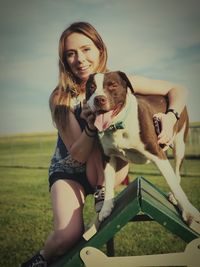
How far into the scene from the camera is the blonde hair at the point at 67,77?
333 centimetres

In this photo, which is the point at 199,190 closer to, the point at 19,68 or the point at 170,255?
the point at 170,255

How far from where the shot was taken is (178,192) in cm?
315

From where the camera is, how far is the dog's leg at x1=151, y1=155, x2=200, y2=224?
10.2ft

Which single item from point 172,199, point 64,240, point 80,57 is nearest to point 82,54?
point 80,57

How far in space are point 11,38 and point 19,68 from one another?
0.25 meters

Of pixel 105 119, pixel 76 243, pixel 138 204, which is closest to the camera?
A: pixel 138 204

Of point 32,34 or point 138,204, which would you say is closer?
point 138,204

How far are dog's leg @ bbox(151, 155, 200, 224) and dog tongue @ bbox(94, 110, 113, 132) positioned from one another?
0.42 m

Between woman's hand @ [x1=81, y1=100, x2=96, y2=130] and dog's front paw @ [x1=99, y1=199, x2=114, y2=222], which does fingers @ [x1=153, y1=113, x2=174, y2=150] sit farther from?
dog's front paw @ [x1=99, y1=199, x2=114, y2=222]

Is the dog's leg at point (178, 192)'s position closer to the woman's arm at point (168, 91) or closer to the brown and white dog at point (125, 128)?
the brown and white dog at point (125, 128)

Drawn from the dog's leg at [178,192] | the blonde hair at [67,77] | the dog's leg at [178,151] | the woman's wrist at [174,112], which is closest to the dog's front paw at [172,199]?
the dog's leg at [178,192]

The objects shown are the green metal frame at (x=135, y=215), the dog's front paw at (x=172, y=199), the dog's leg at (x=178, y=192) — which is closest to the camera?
the green metal frame at (x=135, y=215)

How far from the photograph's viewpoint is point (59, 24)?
3.38 meters

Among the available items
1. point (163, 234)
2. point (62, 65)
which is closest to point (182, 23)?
point (62, 65)
